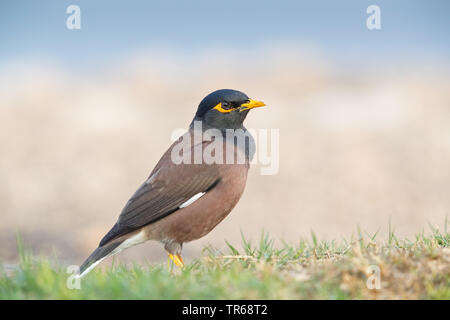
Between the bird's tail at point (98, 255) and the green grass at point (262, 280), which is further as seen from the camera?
the bird's tail at point (98, 255)

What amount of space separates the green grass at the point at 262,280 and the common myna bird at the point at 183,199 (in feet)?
2.16

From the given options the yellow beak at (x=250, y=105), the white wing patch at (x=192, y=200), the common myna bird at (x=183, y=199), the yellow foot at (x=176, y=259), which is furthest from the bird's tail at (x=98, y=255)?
the yellow beak at (x=250, y=105)

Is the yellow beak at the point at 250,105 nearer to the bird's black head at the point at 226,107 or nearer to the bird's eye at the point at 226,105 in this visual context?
the bird's black head at the point at 226,107

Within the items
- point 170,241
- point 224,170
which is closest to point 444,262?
point 224,170

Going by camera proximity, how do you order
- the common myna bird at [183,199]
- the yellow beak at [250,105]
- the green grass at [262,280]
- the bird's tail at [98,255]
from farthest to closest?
the yellow beak at [250,105]
the common myna bird at [183,199]
the bird's tail at [98,255]
the green grass at [262,280]

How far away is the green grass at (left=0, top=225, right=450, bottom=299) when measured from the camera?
388cm

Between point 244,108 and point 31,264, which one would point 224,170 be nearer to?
point 244,108

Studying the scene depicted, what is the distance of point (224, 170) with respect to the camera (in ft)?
18.2

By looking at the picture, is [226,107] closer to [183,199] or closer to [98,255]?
[183,199]

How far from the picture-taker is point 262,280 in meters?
4.07

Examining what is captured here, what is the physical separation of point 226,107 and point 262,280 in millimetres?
2428

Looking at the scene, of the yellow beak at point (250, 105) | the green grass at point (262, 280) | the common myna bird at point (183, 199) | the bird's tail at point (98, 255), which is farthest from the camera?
the yellow beak at point (250, 105)

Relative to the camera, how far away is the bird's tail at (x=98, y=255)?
508 centimetres
